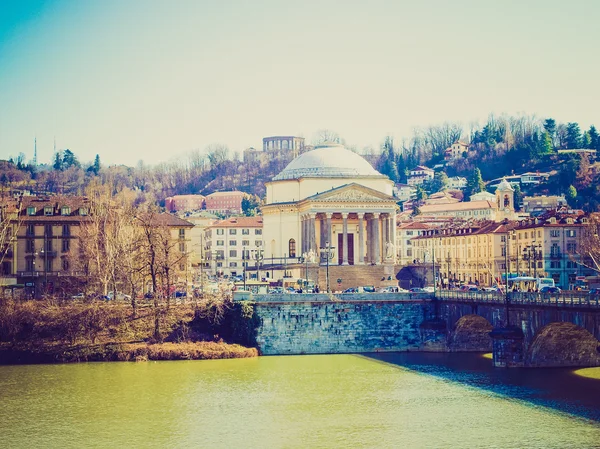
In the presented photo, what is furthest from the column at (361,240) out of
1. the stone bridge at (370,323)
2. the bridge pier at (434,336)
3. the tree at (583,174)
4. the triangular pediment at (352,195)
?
the tree at (583,174)

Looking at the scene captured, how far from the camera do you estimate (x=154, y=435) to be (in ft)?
127

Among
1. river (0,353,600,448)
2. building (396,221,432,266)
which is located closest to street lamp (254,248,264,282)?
river (0,353,600,448)

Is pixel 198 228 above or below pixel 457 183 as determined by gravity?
below

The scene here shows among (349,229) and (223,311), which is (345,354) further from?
(349,229)

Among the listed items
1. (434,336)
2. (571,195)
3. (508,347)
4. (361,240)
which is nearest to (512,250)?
(361,240)

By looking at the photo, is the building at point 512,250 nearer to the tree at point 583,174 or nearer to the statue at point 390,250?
the statue at point 390,250

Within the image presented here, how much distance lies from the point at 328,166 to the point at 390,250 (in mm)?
9973

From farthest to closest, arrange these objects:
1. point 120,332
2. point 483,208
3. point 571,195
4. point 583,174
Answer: point 483,208 → point 583,174 → point 571,195 → point 120,332

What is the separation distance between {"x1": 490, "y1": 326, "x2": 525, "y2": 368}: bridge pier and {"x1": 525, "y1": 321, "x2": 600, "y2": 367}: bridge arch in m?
0.50

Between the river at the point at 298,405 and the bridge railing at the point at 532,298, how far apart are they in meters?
3.60

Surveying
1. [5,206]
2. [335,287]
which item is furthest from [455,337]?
[5,206]

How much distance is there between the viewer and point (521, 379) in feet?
161

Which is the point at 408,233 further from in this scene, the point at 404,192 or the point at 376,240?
the point at 404,192

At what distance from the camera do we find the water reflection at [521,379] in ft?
140
